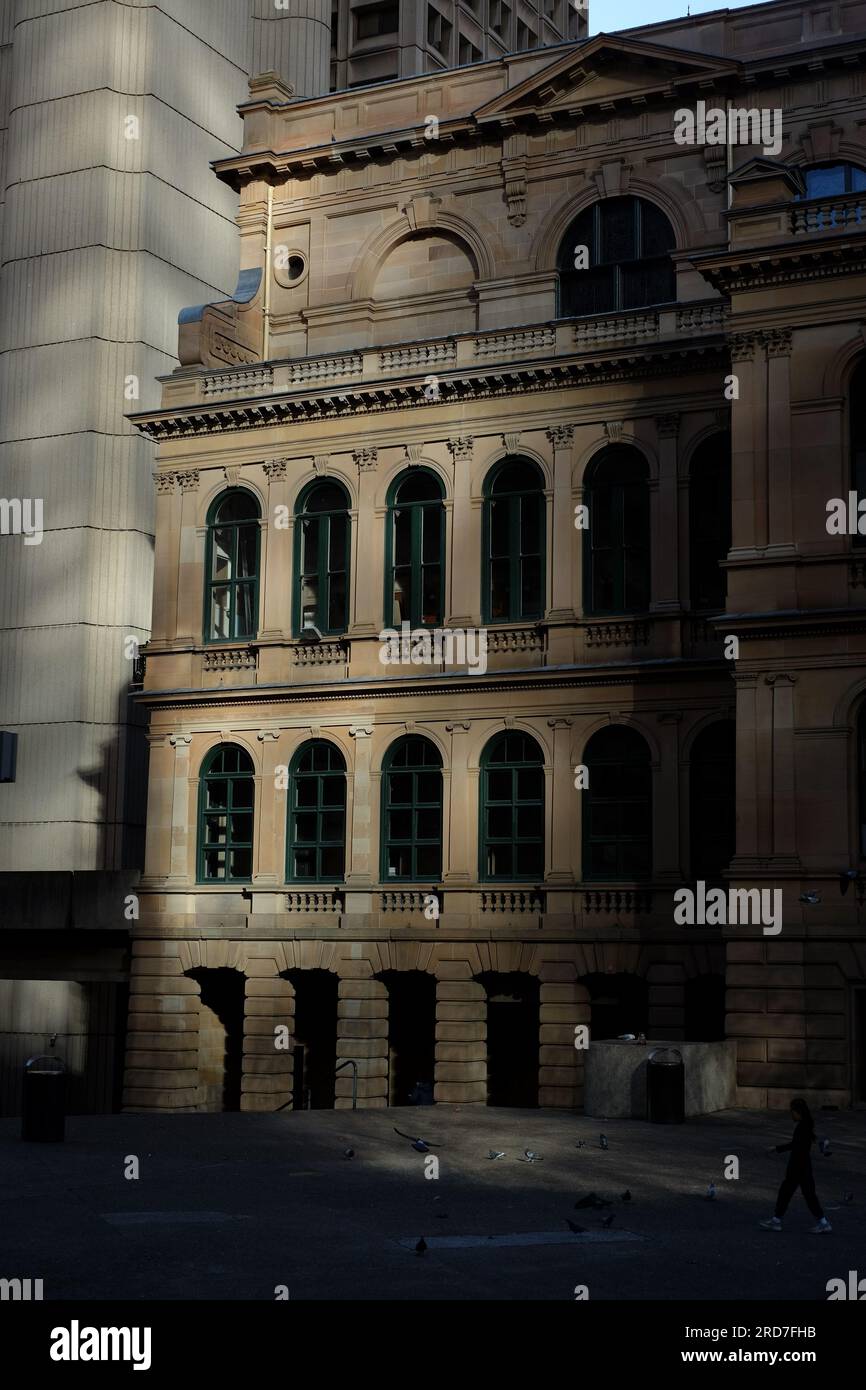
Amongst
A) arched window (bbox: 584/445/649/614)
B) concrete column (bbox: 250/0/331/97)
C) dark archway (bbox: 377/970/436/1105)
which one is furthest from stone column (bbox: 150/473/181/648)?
concrete column (bbox: 250/0/331/97)

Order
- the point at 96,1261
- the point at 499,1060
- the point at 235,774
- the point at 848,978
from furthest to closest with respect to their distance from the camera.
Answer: the point at 235,774
the point at 499,1060
the point at 848,978
the point at 96,1261

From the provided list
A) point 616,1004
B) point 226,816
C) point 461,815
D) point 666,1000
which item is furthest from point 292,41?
point 666,1000

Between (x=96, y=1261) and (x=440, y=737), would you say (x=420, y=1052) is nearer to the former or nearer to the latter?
(x=440, y=737)

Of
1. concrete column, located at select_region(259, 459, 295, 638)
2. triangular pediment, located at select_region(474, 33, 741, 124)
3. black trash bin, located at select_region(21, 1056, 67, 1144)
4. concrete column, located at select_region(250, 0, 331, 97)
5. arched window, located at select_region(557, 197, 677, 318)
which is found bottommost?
black trash bin, located at select_region(21, 1056, 67, 1144)

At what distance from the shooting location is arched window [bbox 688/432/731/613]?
38.2 m

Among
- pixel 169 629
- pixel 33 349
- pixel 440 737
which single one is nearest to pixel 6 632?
pixel 33 349

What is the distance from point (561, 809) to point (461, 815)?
235 cm

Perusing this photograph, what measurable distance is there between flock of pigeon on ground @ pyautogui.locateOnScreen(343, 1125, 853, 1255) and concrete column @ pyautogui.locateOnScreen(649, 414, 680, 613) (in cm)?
1342

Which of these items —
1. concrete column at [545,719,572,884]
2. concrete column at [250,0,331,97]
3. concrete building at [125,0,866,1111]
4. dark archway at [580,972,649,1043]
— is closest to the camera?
concrete building at [125,0,866,1111]

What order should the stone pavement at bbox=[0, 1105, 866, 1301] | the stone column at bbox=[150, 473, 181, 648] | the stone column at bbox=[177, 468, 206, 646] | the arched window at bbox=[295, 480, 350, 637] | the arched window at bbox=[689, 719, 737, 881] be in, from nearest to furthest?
the stone pavement at bbox=[0, 1105, 866, 1301] < the arched window at bbox=[689, 719, 737, 881] < the arched window at bbox=[295, 480, 350, 637] < the stone column at bbox=[177, 468, 206, 646] < the stone column at bbox=[150, 473, 181, 648]

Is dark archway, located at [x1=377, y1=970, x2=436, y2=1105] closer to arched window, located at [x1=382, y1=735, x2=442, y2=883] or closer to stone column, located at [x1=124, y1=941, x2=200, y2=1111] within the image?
arched window, located at [x1=382, y1=735, x2=442, y2=883]

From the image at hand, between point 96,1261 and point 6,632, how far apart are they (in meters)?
40.0

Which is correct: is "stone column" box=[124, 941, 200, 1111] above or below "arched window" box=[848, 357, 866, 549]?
below

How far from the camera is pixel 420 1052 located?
134 ft
